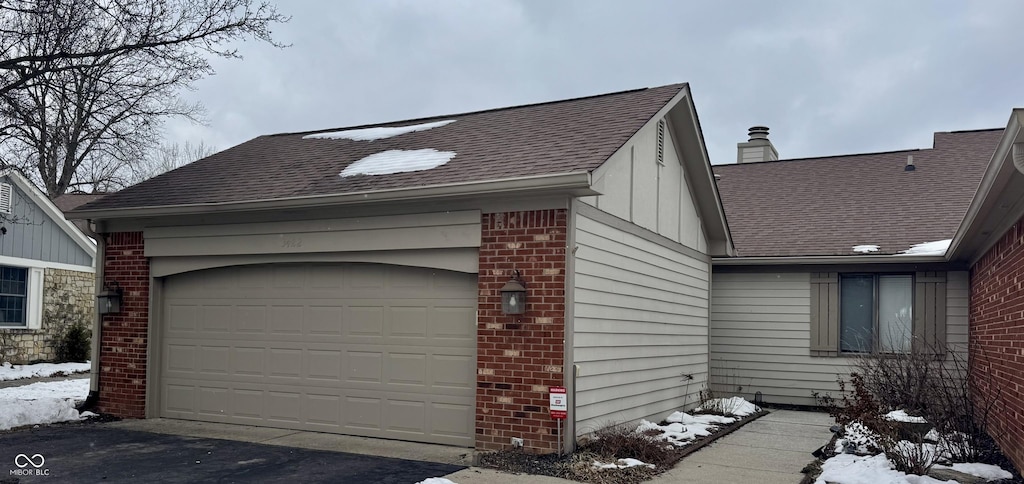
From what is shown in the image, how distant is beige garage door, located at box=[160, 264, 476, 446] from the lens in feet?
30.6

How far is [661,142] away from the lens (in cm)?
1151

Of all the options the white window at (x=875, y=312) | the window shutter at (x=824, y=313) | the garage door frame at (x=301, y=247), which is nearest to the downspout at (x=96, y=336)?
the garage door frame at (x=301, y=247)

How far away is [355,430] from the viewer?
9797 mm

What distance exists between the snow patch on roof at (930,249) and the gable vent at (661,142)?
447cm

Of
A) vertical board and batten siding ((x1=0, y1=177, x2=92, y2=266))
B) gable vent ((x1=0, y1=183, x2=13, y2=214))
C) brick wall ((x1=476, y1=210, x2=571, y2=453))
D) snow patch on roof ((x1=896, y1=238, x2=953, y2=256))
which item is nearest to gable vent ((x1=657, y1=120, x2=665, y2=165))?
brick wall ((x1=476, y1=210, x2=571, y2=453))

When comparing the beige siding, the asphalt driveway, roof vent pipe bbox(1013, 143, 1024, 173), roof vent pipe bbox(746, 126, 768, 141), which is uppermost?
roof vent pipe bbox(746, 126, 768, 141)

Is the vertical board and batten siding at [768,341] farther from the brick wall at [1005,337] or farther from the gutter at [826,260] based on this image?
the brick wall at [1005,337]

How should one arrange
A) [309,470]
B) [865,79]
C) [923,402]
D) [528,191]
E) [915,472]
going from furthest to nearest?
[865,79] → [923,402] → [528,191] → [309,470] → [915,472]

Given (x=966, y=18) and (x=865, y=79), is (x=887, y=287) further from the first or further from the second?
(x=865, y=79)

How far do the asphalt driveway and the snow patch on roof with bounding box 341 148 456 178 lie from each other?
10.7 feet

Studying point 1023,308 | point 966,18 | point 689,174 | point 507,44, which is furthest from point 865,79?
point 1023,308

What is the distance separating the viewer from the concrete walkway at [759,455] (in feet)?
26.4

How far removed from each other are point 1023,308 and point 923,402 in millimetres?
2590

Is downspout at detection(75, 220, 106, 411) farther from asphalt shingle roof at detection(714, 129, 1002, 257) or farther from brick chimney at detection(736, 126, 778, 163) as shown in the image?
brick chimney at detection(736, 126, 778, 163)
